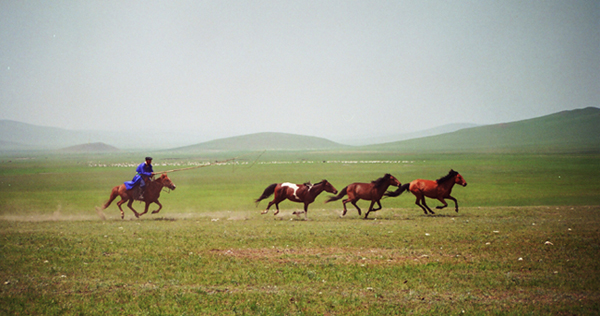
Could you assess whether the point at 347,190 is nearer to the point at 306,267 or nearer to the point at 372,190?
the point at 372,190

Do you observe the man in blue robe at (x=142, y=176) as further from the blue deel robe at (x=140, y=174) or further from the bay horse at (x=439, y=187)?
the bay horse at (x=439, y=187)

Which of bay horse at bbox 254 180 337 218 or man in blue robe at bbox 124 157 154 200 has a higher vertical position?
man in blue robe at bbox 124 157 154 200

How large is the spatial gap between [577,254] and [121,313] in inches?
421

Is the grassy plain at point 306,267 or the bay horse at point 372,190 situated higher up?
the bay horse at point 372,190

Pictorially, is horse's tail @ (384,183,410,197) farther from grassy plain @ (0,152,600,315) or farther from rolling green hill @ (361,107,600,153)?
rolling green hill @ (361,107,600,153)

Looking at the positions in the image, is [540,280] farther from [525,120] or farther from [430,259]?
[525,120]

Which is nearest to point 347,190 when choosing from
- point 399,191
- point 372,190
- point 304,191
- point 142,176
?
point 372,190

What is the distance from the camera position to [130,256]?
A: 10.5m

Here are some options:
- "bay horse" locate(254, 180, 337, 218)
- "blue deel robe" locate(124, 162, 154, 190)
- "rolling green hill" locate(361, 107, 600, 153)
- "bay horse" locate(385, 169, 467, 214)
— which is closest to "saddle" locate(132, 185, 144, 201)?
"blue deel robe" locate(124, 162, 154, 190)

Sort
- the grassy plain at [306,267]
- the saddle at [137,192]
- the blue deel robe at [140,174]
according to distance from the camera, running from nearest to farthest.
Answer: the grassy plain at [306,267], the blue deel robe at [140,174], the saddle at [137,192]

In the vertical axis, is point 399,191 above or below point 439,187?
below

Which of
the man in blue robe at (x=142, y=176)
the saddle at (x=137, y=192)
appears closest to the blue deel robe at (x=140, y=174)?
the man in blue robe at (x=142, y=176)

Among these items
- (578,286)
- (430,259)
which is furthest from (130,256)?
(578,286)

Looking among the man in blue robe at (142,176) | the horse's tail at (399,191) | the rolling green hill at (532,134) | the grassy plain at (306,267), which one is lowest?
the grassy plain at (306,267)
